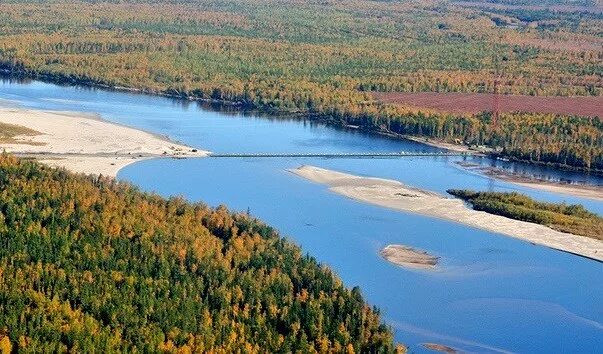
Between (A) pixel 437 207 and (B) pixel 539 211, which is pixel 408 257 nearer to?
(A) pixel 437 207

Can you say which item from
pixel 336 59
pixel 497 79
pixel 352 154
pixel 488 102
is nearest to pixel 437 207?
pixel 352 154

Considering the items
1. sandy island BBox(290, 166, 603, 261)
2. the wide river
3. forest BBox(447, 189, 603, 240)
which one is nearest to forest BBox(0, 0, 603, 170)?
the wide river

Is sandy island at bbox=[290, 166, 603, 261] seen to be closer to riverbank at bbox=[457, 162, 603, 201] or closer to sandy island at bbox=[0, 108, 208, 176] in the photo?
riverbank at bbox=[457, 162, 603, 201]

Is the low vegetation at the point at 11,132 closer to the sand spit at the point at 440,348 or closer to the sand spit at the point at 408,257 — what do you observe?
the sand spit at the point at 408,257

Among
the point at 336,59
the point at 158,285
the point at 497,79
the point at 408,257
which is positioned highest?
the point at 497,79

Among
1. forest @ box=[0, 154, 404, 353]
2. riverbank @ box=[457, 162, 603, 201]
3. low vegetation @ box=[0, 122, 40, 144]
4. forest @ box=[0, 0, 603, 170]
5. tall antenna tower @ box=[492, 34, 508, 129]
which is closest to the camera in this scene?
forest @ box=[0, 154, 404, 353]

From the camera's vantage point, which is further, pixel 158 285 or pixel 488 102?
pixel 488 102

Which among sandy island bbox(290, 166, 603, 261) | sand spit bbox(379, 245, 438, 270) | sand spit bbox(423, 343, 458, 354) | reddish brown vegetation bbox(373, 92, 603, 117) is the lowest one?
sand spit bbox(423, 343, 458, 354)
